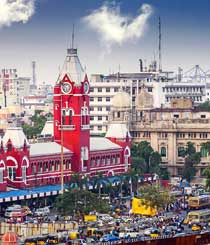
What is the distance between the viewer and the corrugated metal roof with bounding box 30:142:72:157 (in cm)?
5657

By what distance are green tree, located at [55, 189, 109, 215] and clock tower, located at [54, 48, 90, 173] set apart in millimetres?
7895

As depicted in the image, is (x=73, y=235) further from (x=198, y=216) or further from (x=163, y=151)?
(x=163, y=151)

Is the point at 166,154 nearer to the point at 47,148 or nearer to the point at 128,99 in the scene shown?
the point at 128,99

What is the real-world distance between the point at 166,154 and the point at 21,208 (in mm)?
18150

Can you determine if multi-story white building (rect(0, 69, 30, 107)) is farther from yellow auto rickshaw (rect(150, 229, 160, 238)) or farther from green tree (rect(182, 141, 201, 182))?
yellow auto rickshaw (rect(150, 229, 160, 238))

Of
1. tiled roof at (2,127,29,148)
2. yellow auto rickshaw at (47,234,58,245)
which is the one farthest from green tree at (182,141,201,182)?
yellow auto rickshaw at (47,234,58,245)

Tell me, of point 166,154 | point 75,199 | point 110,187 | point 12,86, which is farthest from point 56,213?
point 12,86

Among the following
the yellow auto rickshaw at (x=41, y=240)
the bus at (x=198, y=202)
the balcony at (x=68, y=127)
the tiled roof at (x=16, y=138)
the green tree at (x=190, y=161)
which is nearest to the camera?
the yellow auto rickshaw at (x=41, y=240)

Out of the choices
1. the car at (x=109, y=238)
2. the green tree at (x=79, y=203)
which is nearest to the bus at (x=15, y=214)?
the green tree at (x=79, y=203)

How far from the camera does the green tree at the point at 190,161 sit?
212 feet

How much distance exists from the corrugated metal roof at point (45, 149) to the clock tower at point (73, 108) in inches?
15.1

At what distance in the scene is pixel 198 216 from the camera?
49.6m

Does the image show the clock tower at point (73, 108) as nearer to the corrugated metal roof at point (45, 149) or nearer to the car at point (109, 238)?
the corrugated metal roof at point (45, 149)

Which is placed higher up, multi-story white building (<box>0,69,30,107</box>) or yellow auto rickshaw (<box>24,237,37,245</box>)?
multi-story white building (<box>0,69,30,107</box>)
